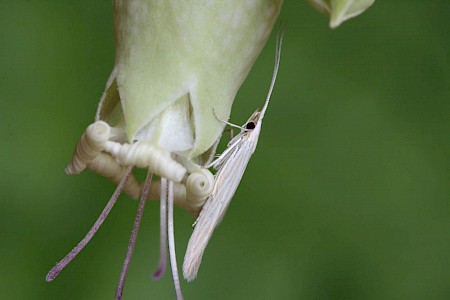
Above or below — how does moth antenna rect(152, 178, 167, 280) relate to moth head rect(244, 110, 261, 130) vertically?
below

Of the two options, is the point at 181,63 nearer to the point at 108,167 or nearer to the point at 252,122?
the point at 108,167

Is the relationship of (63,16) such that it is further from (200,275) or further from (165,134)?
(165,134)

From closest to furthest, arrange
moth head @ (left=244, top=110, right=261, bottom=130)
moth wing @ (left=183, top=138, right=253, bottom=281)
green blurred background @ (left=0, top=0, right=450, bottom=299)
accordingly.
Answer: moth wing @ (left=183, top=138, right=253, bottom=281)
moth head @ (left=244, top=110, right=261, bottom=130)
green blurred background @ (left=0, top=0, right=450, bottom=299)

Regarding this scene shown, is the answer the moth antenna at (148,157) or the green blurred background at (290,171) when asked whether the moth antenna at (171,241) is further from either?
the green blurred background at (290,171)

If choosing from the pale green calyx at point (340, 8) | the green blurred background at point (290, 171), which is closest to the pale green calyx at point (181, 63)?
the pale green calyx at point (340, 8)

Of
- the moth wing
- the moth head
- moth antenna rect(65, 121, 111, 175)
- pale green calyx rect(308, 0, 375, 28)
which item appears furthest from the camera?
the moth head

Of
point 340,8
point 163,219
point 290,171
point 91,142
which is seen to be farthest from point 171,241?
point 290,171

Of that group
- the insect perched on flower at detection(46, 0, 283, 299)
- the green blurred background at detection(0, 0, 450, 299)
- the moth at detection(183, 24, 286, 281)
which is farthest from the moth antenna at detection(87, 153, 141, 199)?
the green blurred background at detection(0, 0, 450, 299)

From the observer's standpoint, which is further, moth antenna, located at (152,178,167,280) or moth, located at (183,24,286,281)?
moth, located at (183,24,286,281)

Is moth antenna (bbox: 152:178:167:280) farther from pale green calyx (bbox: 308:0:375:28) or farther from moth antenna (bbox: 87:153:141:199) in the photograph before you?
pale green calyx (bbox: 308:0:375:28)
